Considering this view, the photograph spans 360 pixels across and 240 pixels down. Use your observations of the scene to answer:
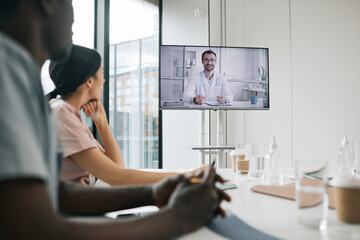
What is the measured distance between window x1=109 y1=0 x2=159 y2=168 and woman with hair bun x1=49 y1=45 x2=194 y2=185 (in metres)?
1.84

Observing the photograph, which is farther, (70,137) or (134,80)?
(134,80)

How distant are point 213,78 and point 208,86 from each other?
10 cm

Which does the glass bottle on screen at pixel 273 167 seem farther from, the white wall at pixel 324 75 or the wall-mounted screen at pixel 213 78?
the white wall at pixel 324 75

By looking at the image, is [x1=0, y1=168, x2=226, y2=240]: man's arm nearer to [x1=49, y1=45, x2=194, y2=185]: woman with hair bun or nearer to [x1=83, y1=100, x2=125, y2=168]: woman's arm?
[x1=49, y1=45, x2=194, y2=185]: woman with hair bun

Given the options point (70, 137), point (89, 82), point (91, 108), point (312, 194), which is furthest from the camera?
point (91, 108)

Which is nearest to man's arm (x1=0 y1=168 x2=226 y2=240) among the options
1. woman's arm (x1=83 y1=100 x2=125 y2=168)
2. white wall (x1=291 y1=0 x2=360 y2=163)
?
woman's arm (x1=83 y1=100 x2=125 y2=168)

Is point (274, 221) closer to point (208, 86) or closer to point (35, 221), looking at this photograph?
point (35, 221)

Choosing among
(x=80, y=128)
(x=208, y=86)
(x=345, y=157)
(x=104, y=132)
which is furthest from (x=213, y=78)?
(x=80, y=128)

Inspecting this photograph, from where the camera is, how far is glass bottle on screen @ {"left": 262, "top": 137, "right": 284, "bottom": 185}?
137cm

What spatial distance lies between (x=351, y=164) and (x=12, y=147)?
67.0 inches

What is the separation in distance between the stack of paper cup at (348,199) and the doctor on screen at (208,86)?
235cm

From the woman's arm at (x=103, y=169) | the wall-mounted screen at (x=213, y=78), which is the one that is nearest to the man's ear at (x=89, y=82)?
the woman's arm at (x=103, y=169)

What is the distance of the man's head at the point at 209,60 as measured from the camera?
3.13 meters

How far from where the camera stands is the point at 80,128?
51.2 inches
